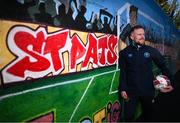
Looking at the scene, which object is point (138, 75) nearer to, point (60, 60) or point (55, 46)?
point (60, 60)

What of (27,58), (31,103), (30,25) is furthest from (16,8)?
(31,103)

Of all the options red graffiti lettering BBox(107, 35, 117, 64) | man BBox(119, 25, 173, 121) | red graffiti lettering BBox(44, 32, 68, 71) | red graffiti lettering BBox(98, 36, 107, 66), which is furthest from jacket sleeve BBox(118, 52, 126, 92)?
red graffiti lettering BBox(44, 32, 68, 71)

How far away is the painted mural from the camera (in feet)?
10.1

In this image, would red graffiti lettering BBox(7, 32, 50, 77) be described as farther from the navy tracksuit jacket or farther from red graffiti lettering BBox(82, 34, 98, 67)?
the navy tracksuit jacket

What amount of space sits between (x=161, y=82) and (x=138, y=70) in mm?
629

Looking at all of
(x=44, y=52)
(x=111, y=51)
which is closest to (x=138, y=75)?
(x=111, y=51)

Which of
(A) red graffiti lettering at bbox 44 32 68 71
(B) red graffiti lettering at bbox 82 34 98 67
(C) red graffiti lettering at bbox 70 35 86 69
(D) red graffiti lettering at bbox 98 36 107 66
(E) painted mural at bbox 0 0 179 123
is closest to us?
(E) painted mural at bbox 0 0 179 123

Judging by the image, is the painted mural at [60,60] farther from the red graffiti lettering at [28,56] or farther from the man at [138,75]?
the man at [138,75]

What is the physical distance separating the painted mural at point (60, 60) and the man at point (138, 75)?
1.11ft

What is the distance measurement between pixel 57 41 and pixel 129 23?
3104 millimetres

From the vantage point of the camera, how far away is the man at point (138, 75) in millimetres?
5125

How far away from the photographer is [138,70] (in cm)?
512

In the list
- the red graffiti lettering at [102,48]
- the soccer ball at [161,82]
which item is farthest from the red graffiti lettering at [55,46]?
the soccer ball at [161,82]

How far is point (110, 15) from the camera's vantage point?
547 centimetres
